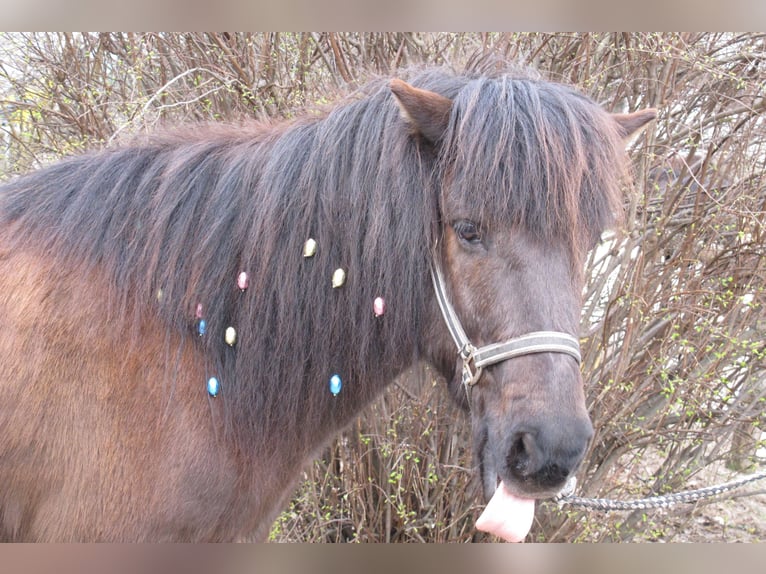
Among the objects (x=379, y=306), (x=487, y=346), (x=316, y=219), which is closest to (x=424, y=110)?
(x=316, y=219)

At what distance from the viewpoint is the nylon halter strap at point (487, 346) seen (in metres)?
1.50

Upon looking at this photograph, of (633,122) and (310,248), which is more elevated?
(633,122)

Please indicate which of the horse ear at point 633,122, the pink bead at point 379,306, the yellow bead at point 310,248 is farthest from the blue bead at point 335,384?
the horse ear at point 633,122

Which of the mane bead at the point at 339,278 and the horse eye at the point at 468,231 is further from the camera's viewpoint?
the mane bead at the point at 339,278

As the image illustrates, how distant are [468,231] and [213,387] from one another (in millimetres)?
956

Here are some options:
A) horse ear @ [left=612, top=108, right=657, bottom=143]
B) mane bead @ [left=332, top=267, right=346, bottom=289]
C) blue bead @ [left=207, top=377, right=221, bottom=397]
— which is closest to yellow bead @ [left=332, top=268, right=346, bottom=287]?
mane bead @ [left=332, top=267, right=346, bottom=289]

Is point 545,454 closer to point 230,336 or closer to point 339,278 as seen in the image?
point 339,278

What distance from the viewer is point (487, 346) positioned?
A: 5.26ft

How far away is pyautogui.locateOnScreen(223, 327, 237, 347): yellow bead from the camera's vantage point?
189cm

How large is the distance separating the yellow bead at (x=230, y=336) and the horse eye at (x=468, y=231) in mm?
812

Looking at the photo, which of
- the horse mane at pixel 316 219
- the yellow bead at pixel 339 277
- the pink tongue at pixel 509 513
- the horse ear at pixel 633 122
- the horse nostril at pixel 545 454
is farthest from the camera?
the horse ear at pixel 633 122

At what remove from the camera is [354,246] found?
182 cm

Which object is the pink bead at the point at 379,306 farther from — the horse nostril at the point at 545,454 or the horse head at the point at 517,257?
the horse nostril at the point at 545,454

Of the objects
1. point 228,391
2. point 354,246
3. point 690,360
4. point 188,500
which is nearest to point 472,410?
point 354,246
